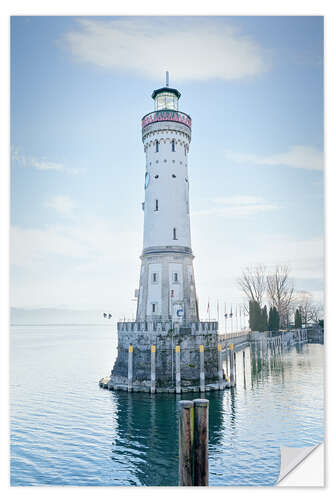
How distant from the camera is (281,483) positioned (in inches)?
400

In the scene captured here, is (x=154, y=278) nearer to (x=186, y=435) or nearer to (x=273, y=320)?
(x=186, y=435)

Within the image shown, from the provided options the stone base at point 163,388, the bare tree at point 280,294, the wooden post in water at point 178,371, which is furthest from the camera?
the bare tree at point 280,294

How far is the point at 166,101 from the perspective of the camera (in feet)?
90.6

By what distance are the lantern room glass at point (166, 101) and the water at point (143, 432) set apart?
1880 centimetres

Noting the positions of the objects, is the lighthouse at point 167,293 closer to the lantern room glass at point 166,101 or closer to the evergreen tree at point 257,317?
the lantern room glass at point 166,101

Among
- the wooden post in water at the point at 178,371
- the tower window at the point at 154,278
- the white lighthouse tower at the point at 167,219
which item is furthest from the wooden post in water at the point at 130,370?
the tower window at the point at 154,278

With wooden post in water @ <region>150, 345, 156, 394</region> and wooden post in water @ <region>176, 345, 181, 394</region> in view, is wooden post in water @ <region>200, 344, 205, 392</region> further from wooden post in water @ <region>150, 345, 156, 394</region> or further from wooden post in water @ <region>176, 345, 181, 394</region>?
wooden post in water @ <region>150, 345, 156, 394</region>

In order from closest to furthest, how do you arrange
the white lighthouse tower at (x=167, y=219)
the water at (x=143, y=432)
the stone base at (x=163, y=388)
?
the water at (x=143, y=432)
the stone base at (x=163, y=388)
the white lighthouse tower at (x=167, y=219)

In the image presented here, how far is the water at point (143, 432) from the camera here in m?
12.1

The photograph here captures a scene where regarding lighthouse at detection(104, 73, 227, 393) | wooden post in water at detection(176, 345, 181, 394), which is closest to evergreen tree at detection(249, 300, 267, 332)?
lighthouse at detection(104, 73, 227, 393)

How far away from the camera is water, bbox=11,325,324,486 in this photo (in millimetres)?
12133

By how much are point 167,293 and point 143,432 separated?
11069 mm
